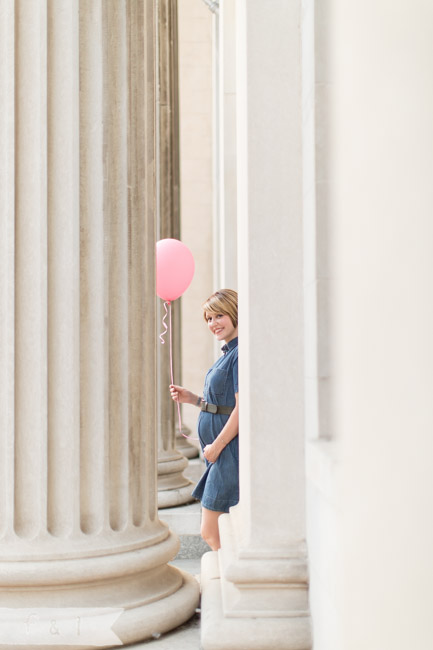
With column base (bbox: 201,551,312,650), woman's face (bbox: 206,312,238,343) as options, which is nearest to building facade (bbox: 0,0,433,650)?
column base (bbox: 201,551,312,650)

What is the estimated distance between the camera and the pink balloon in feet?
28.3

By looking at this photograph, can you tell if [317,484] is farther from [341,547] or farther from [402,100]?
[402,100]

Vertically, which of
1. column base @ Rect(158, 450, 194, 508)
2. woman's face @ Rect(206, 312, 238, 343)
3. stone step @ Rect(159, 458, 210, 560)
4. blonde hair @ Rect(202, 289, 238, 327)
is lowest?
stone step @ Rect(159, 458, 210, 560)

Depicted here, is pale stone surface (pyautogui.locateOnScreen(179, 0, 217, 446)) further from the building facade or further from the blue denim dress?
the building facade

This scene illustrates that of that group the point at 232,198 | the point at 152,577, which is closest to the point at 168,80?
the point at 232,198

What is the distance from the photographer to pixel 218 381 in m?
6.09

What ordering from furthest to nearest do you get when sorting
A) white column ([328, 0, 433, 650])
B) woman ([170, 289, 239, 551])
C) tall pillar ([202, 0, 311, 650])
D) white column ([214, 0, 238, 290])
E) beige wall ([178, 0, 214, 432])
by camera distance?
beige wall ([178, 0, 214, 432])
white column ([214, 0, 238, 290])
woman ([170, 289, 239, 551])
tall pillar ([202, 0, 311, 650])
white column ([328, 0, 433, 650])

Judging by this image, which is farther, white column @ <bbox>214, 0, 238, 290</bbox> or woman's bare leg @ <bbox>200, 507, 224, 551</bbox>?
white column @ <bbox>214, 0, 238, 290</bbox>

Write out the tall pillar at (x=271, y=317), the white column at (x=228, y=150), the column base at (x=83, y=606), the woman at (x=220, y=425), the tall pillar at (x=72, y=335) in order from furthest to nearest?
1. the white column at (x=228, y=150)
2. the woman at (x=220, y=425)
3. the tall pillar at (x=72, y=335)
4. the column base at (x=83, y=606)
5. the tall pillar at (x=271, y=317)

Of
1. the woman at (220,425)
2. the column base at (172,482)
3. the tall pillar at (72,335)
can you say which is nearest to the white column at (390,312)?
the tall pillar at (72,335)

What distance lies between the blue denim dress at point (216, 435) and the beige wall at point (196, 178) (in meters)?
9.94

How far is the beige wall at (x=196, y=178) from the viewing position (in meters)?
16.5

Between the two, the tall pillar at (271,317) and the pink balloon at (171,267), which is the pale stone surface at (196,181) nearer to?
the pink balloon at (171,267)

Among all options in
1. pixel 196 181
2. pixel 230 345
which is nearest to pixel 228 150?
pixel 196 181
